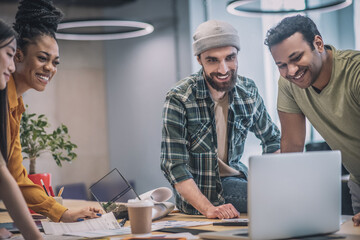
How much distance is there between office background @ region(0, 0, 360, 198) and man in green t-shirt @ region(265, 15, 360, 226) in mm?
4073

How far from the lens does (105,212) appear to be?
238cm

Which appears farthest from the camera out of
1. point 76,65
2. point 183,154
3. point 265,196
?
point 76,65

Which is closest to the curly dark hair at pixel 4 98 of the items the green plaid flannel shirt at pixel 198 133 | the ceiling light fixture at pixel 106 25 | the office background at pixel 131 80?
the green plaid flannel shirt at pixel 198 133

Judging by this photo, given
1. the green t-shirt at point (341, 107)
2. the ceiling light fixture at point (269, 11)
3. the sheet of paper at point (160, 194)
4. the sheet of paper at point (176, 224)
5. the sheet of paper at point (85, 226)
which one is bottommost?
the sheet of paper at point (176, 224)

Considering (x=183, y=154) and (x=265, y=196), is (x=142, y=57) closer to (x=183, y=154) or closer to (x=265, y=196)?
(x=183, y=154)

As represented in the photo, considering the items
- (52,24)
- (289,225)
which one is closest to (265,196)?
(289,225)

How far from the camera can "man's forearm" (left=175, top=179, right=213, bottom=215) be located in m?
2.42

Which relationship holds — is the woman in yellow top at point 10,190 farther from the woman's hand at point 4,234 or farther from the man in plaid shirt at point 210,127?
the man in plaid shirt at point 210,127

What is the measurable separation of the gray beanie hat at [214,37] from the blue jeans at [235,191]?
26.8 inches

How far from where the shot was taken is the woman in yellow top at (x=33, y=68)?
7.30ft

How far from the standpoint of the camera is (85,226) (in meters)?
2.11

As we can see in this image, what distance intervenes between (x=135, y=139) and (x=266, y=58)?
2014 mm

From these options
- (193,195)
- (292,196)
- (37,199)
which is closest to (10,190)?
(37,199)

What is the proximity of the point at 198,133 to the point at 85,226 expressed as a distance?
0.80m
